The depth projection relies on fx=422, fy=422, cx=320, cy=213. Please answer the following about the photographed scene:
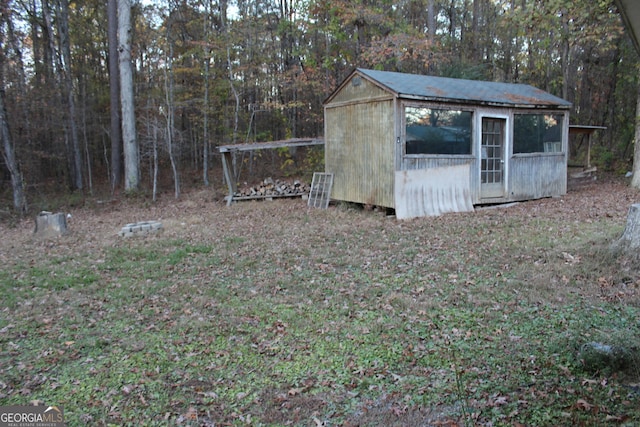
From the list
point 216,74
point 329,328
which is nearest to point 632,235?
point 329,328

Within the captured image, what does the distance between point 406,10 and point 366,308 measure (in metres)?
21.9

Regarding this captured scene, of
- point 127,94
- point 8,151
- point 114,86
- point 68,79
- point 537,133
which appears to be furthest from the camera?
point 114,86

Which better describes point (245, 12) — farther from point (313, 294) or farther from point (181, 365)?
point (181, 365)

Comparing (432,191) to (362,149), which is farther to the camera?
(362,149)

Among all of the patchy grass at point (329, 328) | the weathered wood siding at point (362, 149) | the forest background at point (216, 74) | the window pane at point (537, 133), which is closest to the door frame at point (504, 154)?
the window pane at point (537, 133)

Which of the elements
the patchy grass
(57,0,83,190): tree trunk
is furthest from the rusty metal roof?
(57,0,83,190): tree trunk

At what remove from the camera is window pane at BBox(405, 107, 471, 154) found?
Result: 1011 centimetres

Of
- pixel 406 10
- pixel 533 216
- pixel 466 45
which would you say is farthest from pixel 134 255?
pixel 466 45

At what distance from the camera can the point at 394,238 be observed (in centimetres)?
800

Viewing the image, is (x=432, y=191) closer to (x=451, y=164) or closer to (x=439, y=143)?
(x=451, y=164)

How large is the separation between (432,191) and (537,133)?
4.26 metres

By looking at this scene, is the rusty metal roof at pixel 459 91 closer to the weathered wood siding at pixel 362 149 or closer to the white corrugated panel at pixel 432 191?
the weathered wood siding at pixel 362 149

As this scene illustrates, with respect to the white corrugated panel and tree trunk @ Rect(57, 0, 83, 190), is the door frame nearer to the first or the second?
the white corrugated panel

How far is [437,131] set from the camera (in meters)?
10.4
